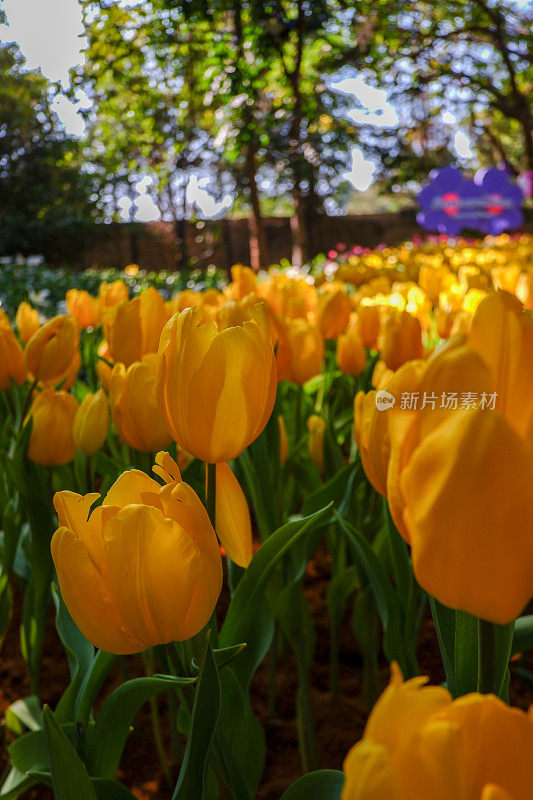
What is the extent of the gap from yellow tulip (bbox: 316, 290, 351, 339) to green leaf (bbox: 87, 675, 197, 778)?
92 cm

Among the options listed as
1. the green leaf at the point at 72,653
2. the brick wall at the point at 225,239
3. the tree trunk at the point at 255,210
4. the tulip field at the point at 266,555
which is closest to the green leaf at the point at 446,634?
the tulip field at the point at 266,555

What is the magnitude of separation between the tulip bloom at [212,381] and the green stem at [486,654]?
0.83 feet

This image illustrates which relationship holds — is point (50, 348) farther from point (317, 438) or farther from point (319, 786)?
point (319, 786)

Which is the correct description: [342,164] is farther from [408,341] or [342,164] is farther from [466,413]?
[466,413]

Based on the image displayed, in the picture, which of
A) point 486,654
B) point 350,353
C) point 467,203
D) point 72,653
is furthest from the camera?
point 467,203

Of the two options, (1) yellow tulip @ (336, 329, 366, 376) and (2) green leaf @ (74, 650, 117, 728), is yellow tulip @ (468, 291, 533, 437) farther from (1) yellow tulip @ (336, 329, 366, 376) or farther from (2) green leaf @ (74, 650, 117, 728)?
(1) yellow tulip @ (336, 329, 366, 376)

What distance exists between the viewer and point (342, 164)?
10586 millimetres

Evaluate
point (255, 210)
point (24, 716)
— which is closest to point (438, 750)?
point (24, 716)

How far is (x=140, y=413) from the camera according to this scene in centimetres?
88

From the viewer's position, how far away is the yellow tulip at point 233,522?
1.97 ft

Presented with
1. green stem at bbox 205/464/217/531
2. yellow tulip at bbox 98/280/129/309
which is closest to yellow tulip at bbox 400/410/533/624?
green stem at bbox 205/464/217/531

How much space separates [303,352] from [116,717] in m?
0.69

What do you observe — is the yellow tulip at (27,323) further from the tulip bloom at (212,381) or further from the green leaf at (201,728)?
the green leaf at (201,728)

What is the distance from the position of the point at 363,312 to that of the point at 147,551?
1008 millimetres
